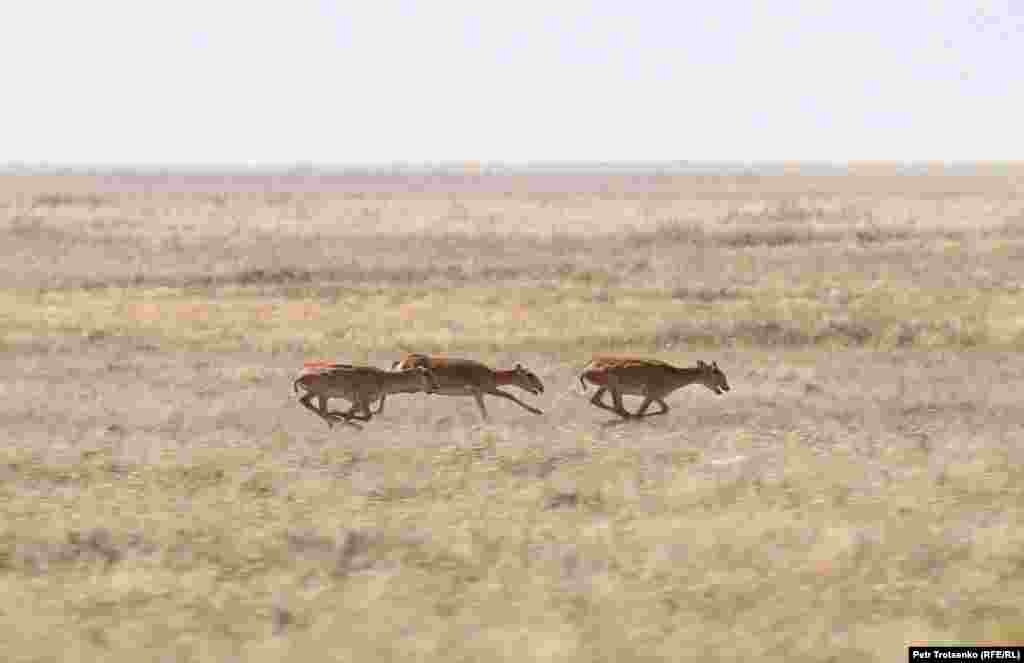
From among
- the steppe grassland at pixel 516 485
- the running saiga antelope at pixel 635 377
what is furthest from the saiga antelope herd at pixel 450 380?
the steppe grassland at pixel 516 485

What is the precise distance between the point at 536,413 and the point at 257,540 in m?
5.79

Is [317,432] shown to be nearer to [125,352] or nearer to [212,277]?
[125,352]

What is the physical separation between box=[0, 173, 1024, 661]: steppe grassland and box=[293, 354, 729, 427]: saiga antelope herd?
387mm

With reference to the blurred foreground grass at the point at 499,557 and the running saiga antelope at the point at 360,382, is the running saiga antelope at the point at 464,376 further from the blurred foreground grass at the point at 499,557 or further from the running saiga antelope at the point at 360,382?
the blurred foreground grass at the point at 499,557

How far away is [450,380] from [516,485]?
256cm

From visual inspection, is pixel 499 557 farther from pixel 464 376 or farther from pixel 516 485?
pixel 464 376

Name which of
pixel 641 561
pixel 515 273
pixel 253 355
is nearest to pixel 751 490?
pixel 641 561

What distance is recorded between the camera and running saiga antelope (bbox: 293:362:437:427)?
1520cm

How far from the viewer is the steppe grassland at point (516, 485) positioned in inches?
351

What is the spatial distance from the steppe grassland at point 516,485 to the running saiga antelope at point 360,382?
49 centimetres

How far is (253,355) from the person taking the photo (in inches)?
949

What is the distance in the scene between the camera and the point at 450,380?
15.5 meters

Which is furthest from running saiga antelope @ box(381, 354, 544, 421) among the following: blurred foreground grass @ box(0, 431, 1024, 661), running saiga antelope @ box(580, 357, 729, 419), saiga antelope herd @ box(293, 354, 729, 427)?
blurred foreground grass @ box(0, 431, 1024, 661)

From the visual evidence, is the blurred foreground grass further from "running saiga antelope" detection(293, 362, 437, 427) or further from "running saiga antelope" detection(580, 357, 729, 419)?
"running saiga antelope" detection(580, 357, 729, 419)
